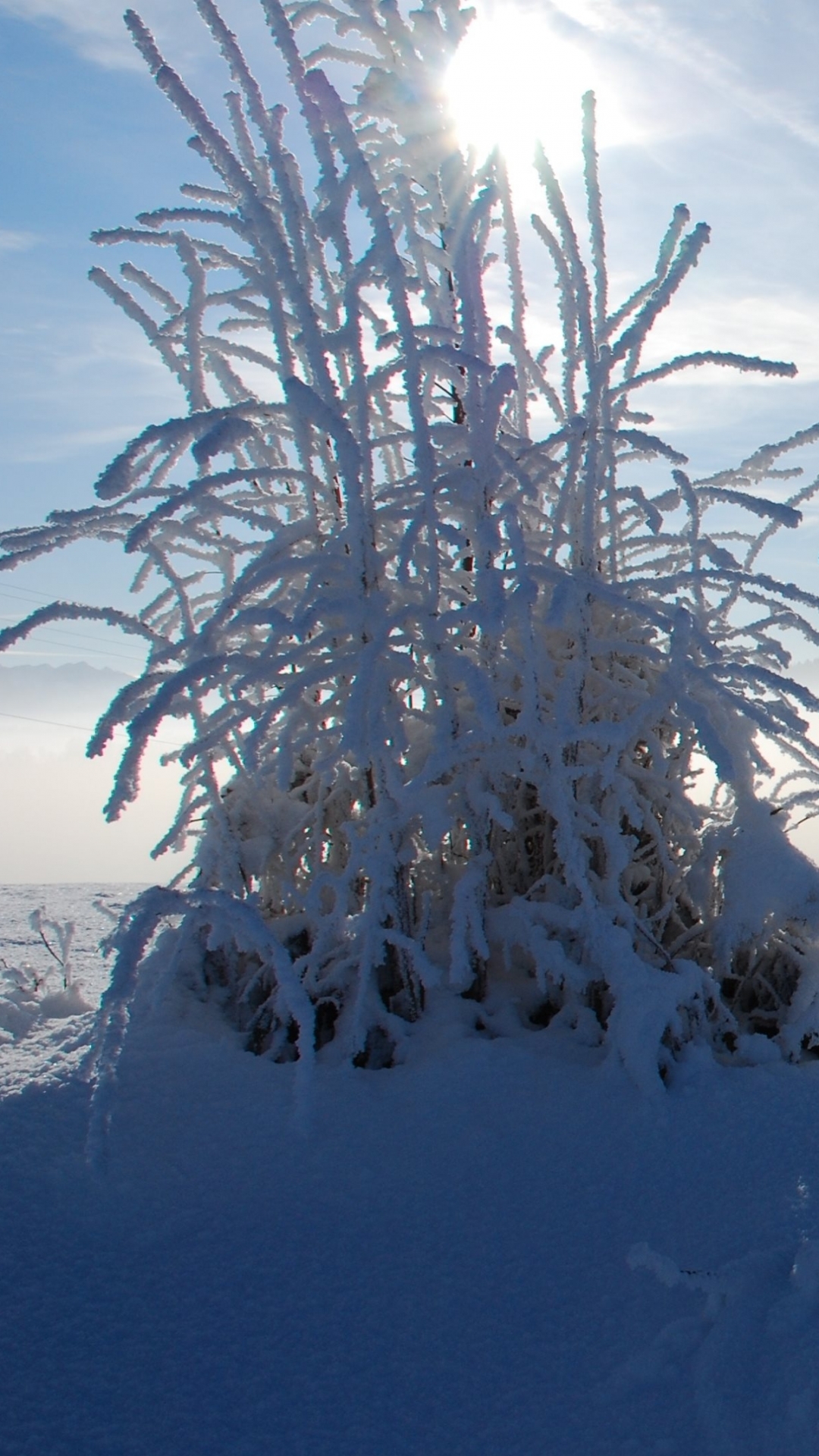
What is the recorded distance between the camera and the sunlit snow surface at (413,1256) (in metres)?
1.15

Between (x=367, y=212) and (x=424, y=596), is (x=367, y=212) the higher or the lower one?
the higher one

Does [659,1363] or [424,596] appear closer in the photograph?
[659,1363]

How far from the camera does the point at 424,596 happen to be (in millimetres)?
1901

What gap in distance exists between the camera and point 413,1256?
139 centimetres

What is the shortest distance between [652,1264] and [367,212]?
1.68m

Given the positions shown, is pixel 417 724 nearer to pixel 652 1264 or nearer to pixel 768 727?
pixel 768 727

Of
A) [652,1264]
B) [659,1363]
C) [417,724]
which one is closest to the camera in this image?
[659,1363]

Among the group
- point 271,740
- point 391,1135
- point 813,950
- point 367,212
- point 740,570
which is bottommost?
point 391,1135

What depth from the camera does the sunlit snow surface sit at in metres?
1.15

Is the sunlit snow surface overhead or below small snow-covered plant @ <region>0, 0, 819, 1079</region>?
below

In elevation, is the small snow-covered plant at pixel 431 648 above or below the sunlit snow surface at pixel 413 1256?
above

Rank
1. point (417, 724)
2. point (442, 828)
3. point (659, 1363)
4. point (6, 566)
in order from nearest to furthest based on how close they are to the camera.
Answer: point (659, 1363) < point (442, 828) < point (6, 566) < point (417, 724)

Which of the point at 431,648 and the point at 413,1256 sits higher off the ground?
the point at 431,648

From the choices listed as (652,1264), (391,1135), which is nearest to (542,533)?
(391,1135)
